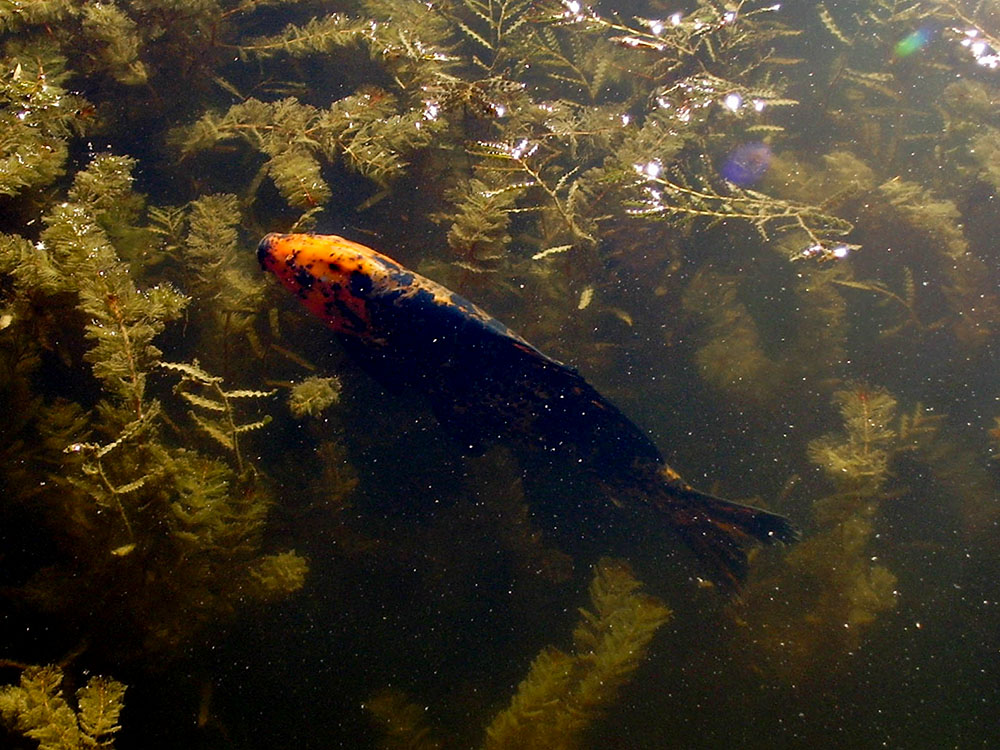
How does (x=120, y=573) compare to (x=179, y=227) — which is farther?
(x=179, y=227)

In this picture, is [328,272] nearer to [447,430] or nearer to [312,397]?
[312,397]

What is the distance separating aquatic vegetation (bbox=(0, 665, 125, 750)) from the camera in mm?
2354

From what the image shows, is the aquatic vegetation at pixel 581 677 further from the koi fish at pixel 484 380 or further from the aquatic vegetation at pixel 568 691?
the koi fish at pixel 484 380

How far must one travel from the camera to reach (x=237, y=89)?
4.48 metres

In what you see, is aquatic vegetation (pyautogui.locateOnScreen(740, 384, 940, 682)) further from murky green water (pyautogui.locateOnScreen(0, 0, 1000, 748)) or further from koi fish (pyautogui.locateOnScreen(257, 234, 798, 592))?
koi fish (pyautogui.locateOnScreen(257, 234, 798, 592))

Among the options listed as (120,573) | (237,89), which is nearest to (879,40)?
(237,89)

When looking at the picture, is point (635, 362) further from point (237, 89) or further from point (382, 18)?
point (237, 89)

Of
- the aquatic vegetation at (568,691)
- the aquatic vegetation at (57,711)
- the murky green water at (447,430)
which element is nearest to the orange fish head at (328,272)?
the murky green water at (447,430)

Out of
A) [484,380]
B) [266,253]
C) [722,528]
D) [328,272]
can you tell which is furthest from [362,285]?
[722,528]

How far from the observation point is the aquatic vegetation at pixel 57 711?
235 centimetres

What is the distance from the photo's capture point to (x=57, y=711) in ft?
7.96

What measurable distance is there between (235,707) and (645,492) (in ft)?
9.25

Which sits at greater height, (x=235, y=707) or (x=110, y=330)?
(x=110, y=330)

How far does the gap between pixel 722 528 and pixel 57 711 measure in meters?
3.70
